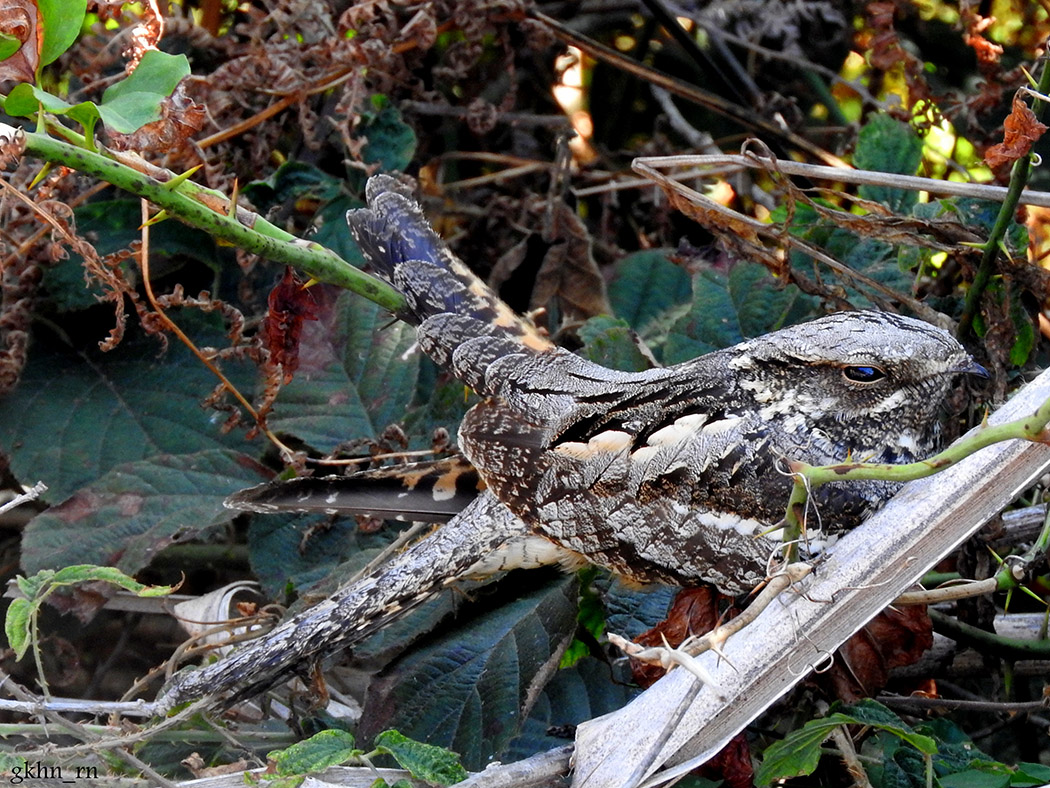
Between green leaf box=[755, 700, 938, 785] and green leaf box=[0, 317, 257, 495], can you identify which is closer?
green leaf box=[755, 700, 938, 785]

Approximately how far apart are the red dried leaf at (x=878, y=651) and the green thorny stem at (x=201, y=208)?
3.37 ft

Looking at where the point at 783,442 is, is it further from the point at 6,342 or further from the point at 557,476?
the point at 6,342

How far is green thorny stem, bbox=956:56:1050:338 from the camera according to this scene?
1.69m

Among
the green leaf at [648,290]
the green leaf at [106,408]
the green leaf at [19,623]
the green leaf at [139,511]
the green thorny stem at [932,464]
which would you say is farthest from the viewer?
the green leaf at [648,290]

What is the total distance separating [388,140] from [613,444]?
100 centimetres

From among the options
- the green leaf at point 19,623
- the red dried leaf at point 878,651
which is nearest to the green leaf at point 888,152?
the red dried leaf at point 878,651

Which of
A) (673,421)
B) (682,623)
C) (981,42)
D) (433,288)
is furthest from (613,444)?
(981,42)

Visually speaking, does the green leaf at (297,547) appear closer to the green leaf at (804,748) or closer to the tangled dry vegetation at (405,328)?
the tangled dry vegetation at (405,328)

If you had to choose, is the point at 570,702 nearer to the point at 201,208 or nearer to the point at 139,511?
the point at 139,511

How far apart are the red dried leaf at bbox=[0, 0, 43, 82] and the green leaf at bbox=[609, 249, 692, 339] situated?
4.67 feet

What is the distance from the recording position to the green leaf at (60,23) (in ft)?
Answer: 4.67

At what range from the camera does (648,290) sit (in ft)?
8.16

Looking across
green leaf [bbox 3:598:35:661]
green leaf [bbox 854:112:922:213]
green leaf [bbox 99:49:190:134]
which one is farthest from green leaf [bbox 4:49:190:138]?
green leaf [bbox 854:112:922:213]

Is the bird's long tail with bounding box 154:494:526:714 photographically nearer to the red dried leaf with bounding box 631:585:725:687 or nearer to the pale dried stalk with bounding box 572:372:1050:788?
the red dried leaf with bounding box 631:585:725:687
